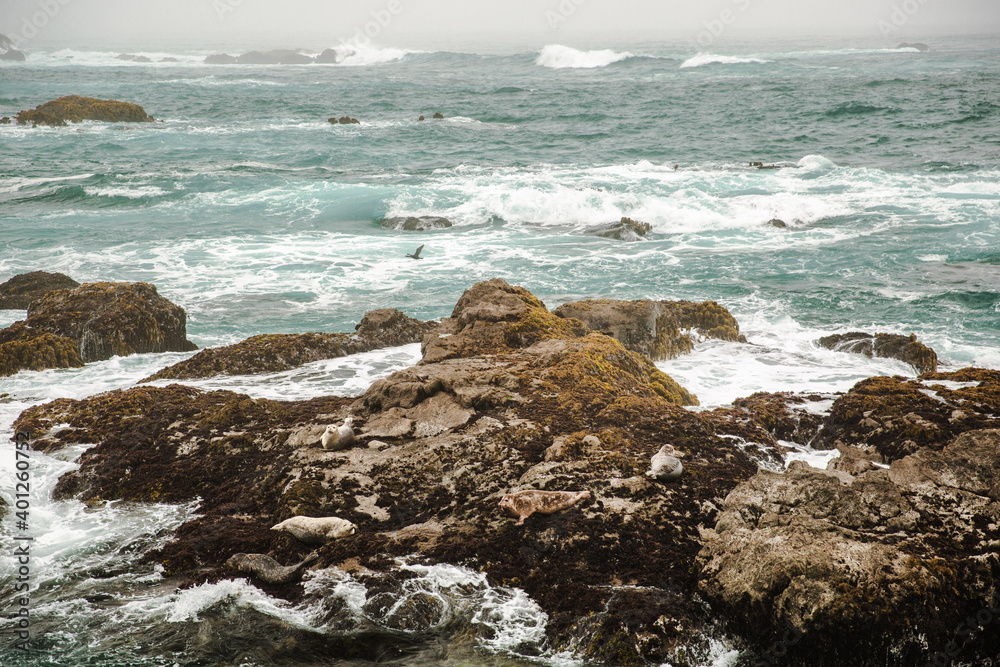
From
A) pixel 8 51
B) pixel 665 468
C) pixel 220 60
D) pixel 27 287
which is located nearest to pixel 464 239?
pixel 27 287

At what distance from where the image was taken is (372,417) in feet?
19.1

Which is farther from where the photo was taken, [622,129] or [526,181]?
[622,129]

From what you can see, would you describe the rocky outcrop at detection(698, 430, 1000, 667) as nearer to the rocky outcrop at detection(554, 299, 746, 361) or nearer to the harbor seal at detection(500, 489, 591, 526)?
the harbor seal at detection(500, 489, 591, 526)

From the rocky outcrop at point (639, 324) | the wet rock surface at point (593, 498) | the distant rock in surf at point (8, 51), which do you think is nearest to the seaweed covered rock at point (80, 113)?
the rocky outcrop at point (639, 324)

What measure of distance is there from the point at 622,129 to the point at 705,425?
31.0 meters

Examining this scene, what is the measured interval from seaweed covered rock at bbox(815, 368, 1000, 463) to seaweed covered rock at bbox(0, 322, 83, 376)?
29.6 feet

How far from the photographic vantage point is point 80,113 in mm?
37562

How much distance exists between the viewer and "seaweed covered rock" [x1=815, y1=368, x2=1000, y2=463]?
5.41 m

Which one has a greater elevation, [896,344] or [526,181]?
[526,181]

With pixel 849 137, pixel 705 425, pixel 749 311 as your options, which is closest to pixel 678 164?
pixel 849 137

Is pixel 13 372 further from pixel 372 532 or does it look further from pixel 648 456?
pixel 648 456

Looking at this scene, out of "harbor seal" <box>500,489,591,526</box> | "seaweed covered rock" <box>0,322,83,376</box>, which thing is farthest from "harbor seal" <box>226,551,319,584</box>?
"seaweed covered rock" <box>0,322,83,376</box>

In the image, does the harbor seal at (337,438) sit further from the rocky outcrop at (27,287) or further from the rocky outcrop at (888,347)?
the rocky outcrop at (27,287)

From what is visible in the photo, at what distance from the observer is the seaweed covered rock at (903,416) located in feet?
17.7
